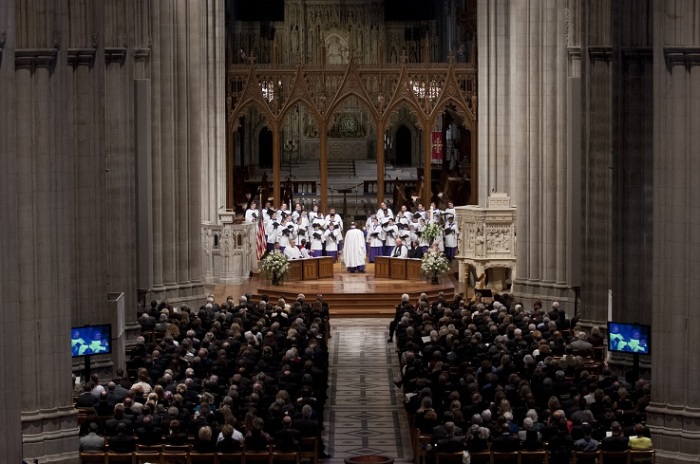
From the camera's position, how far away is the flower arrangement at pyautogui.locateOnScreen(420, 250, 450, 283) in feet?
139

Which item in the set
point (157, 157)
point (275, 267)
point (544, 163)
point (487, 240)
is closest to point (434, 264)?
point (487, 240)

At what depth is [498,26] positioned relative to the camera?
157 ft

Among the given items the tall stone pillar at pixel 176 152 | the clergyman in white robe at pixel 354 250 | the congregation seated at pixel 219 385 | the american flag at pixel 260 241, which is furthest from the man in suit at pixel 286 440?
the american flag at pixel 260 241

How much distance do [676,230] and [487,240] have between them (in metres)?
18.4

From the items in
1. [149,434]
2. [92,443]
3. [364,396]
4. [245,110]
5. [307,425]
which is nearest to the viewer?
[92,443]

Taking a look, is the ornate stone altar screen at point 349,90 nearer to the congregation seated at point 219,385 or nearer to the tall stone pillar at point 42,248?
the congregation seated at point 219,385

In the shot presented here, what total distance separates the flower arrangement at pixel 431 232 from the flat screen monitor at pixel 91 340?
64.2 ft

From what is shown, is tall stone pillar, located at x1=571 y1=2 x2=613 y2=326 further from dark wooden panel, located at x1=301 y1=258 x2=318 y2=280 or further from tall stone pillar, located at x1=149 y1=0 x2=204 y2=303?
dark wooden panel, located at x1=301 y1=258 x2=318 y2=280

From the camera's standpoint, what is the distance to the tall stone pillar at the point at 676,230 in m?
23.5

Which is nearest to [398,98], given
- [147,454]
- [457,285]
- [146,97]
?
[457,285]

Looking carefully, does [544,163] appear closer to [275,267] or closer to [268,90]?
[275,267]

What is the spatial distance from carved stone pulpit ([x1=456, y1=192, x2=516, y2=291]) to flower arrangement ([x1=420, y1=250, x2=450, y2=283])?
18.2 inches

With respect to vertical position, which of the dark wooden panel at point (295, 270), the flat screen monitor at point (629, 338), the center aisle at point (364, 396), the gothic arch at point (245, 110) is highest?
the gothic arch at point (245, 110)

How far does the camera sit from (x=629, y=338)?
26125mm
